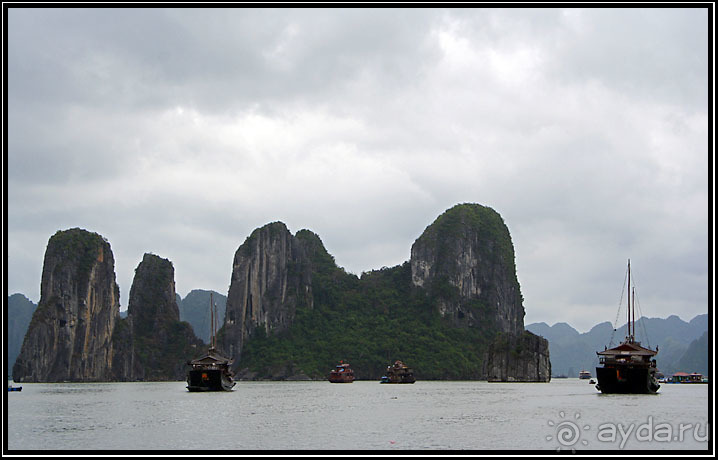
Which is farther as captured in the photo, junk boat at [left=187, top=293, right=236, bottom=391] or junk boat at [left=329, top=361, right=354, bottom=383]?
junk boat at [left=329, top=361, right=354, bottom=383]

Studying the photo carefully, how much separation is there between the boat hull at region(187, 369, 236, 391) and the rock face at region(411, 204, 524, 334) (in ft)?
265

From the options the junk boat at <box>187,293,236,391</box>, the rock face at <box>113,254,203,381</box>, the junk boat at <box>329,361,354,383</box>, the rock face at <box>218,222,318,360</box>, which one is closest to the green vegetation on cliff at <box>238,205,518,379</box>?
the rock face at <box>218,222,318,360</box>

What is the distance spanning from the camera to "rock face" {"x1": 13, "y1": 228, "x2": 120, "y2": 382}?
451 ft

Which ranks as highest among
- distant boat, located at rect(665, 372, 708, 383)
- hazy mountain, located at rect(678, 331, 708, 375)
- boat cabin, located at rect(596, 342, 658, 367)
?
hazy mountain, located at rect(678, 331, 708, 375)

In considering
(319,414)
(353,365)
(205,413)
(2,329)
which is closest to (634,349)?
(319,414)

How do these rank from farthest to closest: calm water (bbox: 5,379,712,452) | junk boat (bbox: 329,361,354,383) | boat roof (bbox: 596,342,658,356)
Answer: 1. junk boat (bbox: 329,361,354,383)
2. boat roof (bbox: 596,342,658,356)
3. calm water (bbox: 5,379,712,452)

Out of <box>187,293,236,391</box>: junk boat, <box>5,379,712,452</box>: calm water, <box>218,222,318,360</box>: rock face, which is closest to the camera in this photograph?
<box>5,379,712,452</box>: calm water

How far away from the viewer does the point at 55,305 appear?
140m

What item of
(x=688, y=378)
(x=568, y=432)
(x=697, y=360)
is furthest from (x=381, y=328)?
(x=568, y=432)

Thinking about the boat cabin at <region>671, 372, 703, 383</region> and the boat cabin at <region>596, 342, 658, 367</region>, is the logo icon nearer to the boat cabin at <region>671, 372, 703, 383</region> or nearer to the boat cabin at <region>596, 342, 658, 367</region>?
the boat cabin at <region>596, 342, 658, 367</region>

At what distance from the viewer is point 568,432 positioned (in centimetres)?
3334

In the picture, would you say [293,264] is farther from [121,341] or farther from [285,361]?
[121,341]

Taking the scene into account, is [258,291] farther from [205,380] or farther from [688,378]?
[688,378]

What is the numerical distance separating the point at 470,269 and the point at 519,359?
3596 centimetres
